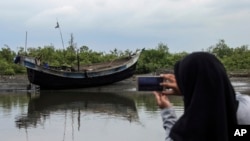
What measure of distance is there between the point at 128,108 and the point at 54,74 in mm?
10559

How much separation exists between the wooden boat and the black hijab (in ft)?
76.0

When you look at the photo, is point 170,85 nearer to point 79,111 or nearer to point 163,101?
point 163,101

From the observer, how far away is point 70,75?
85.3 ft

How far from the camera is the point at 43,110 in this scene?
49.4ft

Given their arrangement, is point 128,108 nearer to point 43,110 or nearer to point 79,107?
point 79,107

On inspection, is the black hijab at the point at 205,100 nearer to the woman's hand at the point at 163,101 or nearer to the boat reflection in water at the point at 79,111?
the woman's hand at the point at 163,101

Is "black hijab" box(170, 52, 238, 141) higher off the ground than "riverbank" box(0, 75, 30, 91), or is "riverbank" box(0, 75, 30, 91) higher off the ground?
"black hijab" box(170, 52, 238, 141)

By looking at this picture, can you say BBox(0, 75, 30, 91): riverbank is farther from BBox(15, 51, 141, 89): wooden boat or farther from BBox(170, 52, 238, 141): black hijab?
BBox(170, 52, 238, 141): black hijab

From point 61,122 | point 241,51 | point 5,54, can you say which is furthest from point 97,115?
point 241,51

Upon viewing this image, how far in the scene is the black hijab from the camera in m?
1.85

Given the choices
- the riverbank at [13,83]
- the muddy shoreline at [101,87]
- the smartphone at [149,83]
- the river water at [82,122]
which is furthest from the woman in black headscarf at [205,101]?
the riverbank at [13,83]

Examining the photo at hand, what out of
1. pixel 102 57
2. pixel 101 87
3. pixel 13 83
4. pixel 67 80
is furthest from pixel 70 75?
pixel 102 57

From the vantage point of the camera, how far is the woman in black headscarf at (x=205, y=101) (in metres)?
1.85

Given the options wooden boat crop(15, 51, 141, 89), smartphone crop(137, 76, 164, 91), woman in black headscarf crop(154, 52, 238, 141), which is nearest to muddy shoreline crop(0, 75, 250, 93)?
wooden boat crop(15, 51, 141, 89)
